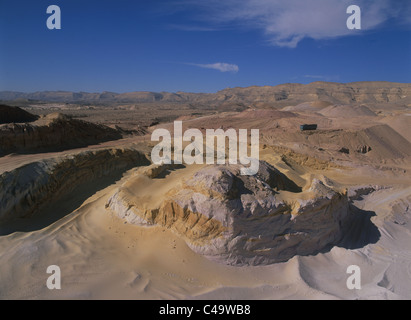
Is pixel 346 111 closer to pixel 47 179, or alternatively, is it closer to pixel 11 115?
pixel 47 179

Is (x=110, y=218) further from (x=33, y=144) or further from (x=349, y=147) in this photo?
(x=349, y=147)

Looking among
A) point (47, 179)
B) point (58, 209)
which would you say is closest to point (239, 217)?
point (58, 209)

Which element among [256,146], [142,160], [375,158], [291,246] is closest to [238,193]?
[291,246]

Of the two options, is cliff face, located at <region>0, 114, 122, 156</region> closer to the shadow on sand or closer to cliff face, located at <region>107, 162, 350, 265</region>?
the shadow on sand

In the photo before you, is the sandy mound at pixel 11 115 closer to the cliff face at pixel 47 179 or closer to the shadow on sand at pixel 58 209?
the cliff face at pixel 47 179

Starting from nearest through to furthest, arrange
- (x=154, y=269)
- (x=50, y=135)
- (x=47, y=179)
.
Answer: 1. (x=154, y=269)
2. (x=47, y=179)
3. (x=50, y=135)

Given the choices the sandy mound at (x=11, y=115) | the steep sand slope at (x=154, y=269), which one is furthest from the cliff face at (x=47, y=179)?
the sandy mound at (x=11, y=115)
